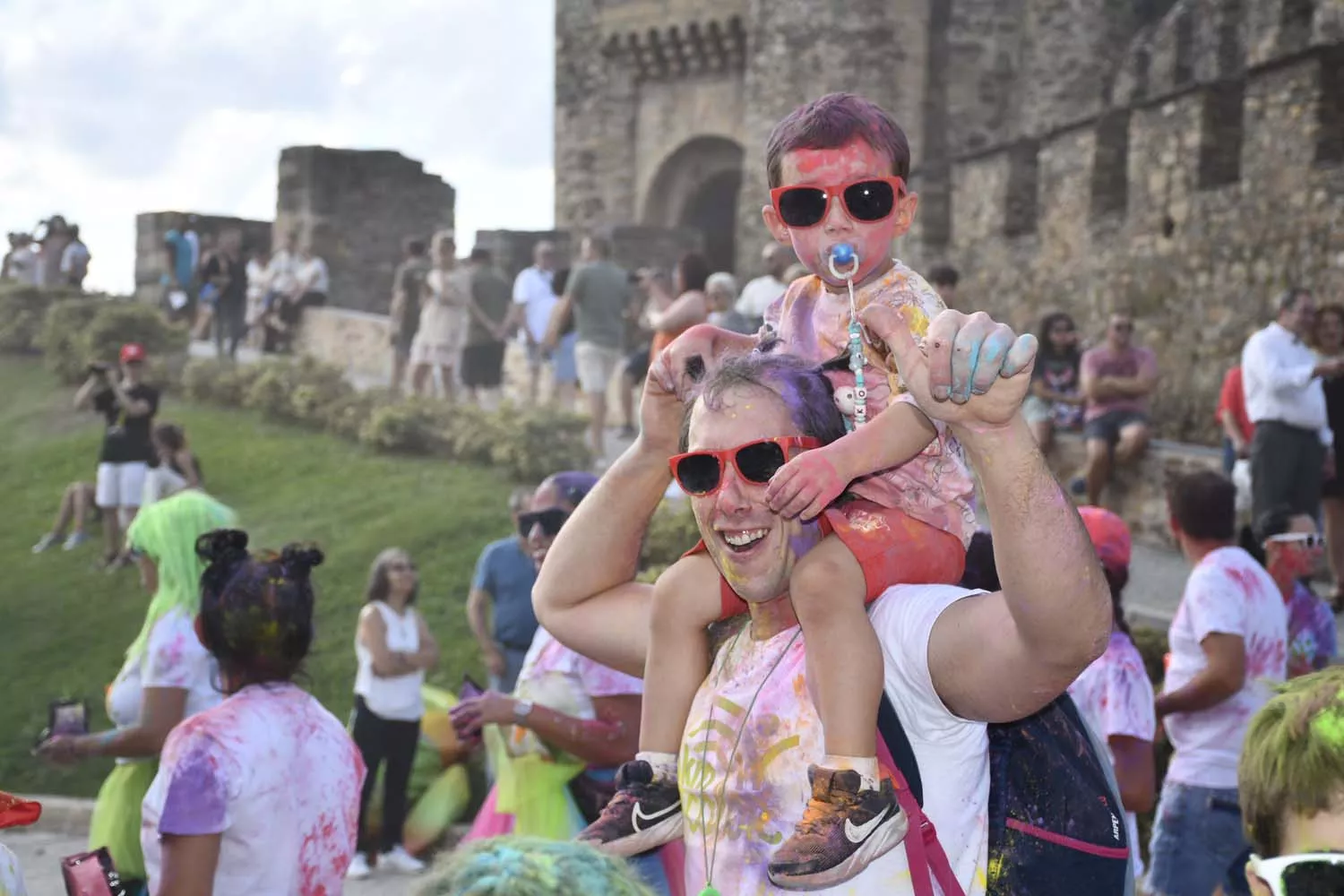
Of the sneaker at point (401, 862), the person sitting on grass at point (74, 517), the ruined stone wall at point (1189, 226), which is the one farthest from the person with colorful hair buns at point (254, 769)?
the ruined stone wall at point (1189, 226)

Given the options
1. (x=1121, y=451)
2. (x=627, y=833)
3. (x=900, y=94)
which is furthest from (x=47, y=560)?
(x=900, y=94)

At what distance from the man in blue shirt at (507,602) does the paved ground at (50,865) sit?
3.27 feet

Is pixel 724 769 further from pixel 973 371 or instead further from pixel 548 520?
pixel 548 520

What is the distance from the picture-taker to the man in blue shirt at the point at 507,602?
25.0ft

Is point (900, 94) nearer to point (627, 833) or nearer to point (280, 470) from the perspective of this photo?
point (280, 470)

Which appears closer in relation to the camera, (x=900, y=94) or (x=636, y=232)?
(x=636, y=232)

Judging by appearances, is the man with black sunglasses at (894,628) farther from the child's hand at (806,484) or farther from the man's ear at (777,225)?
the man's ear at (777,225)

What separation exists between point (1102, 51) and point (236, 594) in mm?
22012

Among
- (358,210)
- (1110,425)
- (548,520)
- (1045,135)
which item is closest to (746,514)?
(548,520)

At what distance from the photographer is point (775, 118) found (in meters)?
26.4

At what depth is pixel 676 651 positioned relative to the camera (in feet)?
9.41

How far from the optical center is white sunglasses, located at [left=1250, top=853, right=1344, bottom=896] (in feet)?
7.14

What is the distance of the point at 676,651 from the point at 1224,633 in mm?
2853

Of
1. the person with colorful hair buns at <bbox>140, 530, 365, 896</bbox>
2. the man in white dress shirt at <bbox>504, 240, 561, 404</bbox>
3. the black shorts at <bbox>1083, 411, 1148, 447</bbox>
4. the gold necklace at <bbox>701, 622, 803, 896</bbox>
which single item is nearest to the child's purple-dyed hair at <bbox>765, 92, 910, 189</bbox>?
the gold necklace at <bbox>701, 622, 803, 896</bbox>
